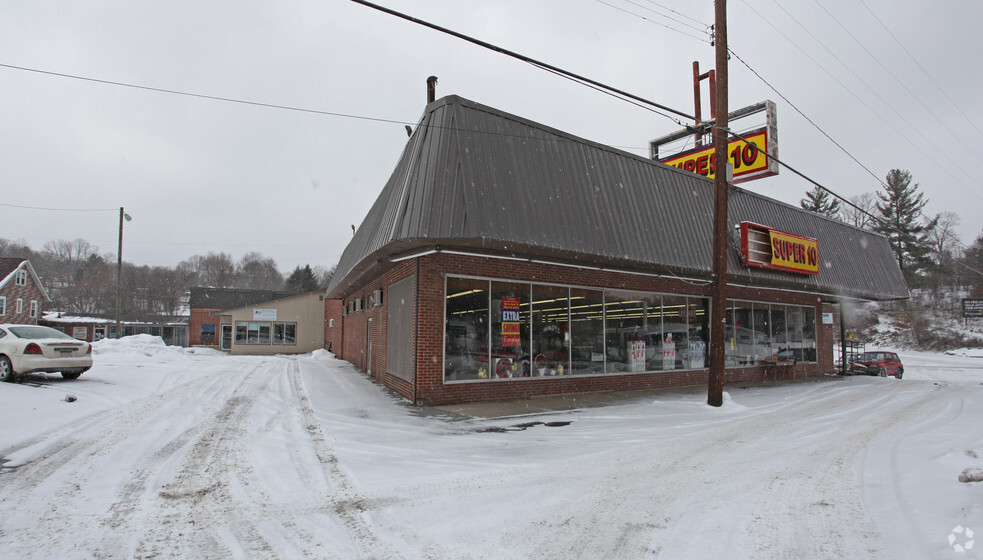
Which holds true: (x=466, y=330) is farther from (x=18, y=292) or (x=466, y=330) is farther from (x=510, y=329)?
(x=18, y=292)

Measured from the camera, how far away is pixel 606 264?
42.4 feet

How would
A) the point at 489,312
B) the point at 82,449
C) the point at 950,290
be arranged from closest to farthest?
the point at 82,449 < the point at 489,312 < the point at 950,290

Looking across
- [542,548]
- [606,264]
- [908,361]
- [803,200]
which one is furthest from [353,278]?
[803,200]

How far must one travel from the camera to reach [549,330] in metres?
12.4

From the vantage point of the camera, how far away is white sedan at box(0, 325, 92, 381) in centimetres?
1188

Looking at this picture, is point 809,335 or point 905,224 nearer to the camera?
point 809,335

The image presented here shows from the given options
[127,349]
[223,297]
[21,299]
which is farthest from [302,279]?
[127,349]

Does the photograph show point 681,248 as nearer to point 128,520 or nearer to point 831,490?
point 831,490

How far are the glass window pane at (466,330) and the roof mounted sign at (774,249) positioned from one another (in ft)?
30.3

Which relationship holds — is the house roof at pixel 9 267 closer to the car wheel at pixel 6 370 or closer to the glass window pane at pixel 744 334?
the car wheel at pixel 6 370

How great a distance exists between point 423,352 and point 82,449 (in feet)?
18.8

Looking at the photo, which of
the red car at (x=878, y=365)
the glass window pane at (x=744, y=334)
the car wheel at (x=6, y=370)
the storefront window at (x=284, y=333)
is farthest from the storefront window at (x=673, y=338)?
the storefront window at (x=284, y=333)

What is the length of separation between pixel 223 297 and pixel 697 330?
47.9 metres

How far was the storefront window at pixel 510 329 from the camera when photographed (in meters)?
11.5
